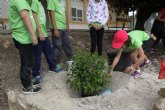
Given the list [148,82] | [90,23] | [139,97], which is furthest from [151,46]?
[139,97]

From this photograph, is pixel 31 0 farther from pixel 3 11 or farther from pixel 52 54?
pixel 3 11

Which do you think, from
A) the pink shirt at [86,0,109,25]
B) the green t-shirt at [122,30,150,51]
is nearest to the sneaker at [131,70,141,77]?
the green t-shirt at [122,30,150,51]

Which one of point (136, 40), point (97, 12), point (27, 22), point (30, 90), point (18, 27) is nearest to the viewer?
point (27, 22)

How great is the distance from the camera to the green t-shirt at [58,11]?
5.42 m

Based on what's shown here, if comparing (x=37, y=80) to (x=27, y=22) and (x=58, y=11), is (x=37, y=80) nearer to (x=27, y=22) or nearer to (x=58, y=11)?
(x=27, y=22)

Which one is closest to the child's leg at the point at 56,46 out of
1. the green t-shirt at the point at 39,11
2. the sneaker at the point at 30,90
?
the green t-shirt at the point at 39,11

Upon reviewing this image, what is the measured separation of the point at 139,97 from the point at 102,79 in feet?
1.96

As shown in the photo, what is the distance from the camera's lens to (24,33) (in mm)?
4539

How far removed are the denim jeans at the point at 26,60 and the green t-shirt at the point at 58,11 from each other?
1049mm

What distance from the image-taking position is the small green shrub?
475 cm

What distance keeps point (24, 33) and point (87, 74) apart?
41.5 inches

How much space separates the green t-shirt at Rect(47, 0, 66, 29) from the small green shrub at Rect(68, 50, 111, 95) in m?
0.94

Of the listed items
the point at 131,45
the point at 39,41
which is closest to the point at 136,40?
the point at 131,45

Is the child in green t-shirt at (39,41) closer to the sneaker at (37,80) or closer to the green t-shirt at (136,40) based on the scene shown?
the sneaker at (37,80)
